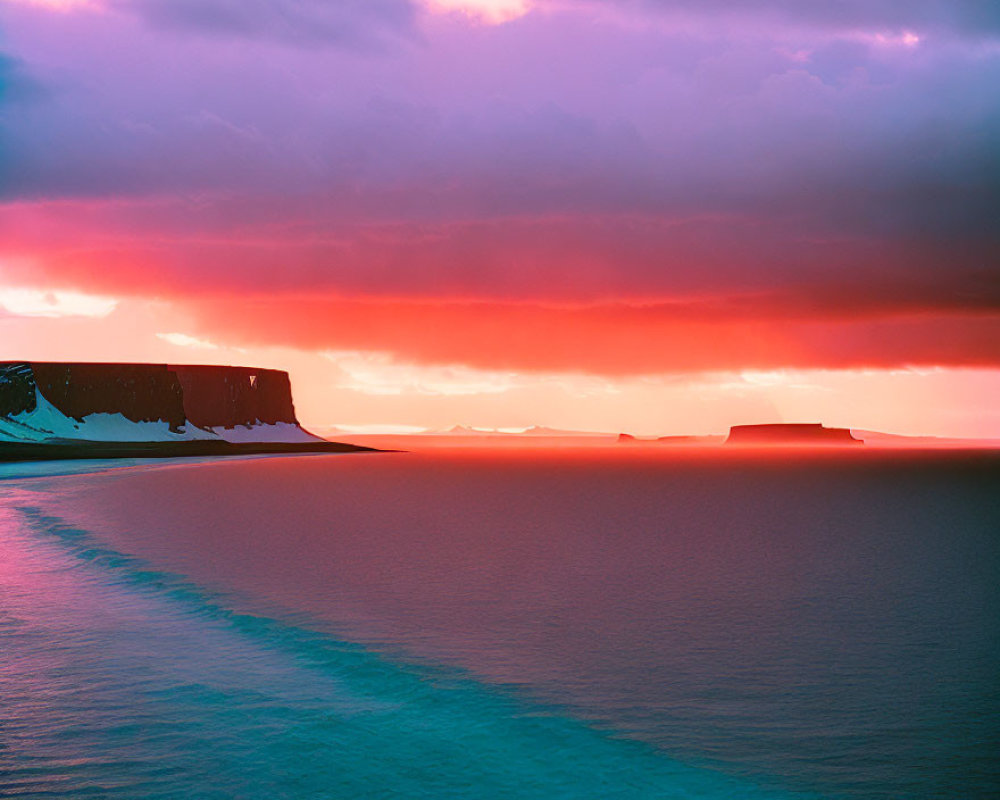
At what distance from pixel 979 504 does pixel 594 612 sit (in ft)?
164

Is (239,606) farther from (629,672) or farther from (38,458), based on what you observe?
(38,458)

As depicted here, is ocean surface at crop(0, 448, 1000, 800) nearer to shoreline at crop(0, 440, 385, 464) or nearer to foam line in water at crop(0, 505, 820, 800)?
foam line in water at crop(0, 505, 820, 800)

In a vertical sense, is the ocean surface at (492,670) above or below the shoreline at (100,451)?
above

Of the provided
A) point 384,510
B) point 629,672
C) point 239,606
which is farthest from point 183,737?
point 384,510

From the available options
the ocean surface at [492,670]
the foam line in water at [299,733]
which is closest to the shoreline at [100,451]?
the ocean surface at [492,670]

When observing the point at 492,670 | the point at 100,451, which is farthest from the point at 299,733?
the point at 100,451

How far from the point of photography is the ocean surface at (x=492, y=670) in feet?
31.3

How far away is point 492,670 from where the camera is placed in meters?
13.8

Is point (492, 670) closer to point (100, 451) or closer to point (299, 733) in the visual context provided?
point (299, 733)

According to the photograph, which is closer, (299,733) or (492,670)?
(299,733)

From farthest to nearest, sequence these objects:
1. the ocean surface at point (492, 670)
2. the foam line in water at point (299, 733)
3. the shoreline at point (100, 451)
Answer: the shoreline at point (100, 451) → the ocean surface at point (492, 670) → the foam line in water at point (299, 733)

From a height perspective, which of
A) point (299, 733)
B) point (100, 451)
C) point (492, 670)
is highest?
point (492, 670)

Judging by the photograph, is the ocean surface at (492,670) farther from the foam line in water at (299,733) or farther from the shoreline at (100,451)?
the shoreline at (100,451)

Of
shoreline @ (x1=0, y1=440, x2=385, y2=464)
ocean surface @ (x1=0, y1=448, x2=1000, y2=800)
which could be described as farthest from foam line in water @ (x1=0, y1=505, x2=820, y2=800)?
shoreline @ (x1=0, y1=440, x2=385, y2=464)
